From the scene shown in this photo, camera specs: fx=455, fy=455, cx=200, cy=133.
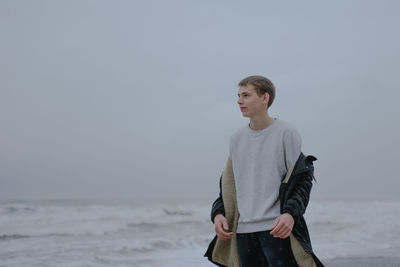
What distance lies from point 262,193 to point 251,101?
409mm

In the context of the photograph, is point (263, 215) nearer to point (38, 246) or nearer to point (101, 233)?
point (38, 246)

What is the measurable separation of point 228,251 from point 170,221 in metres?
16.8

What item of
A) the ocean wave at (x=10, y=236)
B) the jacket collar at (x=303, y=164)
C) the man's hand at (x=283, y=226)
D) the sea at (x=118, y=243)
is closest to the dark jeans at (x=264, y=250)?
the man's hand at (x=283, y=226)

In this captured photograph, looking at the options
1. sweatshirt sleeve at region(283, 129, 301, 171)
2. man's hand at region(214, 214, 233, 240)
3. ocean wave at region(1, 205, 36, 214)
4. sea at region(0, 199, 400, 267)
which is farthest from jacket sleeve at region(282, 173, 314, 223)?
ocean wave at region(1, 205, 36, 214)

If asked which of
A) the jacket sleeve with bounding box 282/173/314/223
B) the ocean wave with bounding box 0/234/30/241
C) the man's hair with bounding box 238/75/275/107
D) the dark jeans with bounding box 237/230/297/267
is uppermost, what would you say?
the man's hair with bounding box 238/75/275/107

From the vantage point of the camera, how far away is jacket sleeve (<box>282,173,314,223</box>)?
183 centimetres

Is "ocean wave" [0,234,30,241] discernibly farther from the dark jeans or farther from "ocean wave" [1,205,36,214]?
the dark jeans

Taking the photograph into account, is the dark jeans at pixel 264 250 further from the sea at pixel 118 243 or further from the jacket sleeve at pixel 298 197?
the sea at pixel 118 243

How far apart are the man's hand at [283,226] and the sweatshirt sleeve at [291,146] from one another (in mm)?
255

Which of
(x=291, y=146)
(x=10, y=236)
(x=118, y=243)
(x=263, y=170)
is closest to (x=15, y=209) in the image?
(x=10, y=236)

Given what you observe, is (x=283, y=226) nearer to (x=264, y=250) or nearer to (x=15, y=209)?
(x=264, y=250)

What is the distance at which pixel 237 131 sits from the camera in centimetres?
222

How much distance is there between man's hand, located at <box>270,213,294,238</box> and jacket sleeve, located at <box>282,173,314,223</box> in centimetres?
2

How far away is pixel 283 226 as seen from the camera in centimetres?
180
